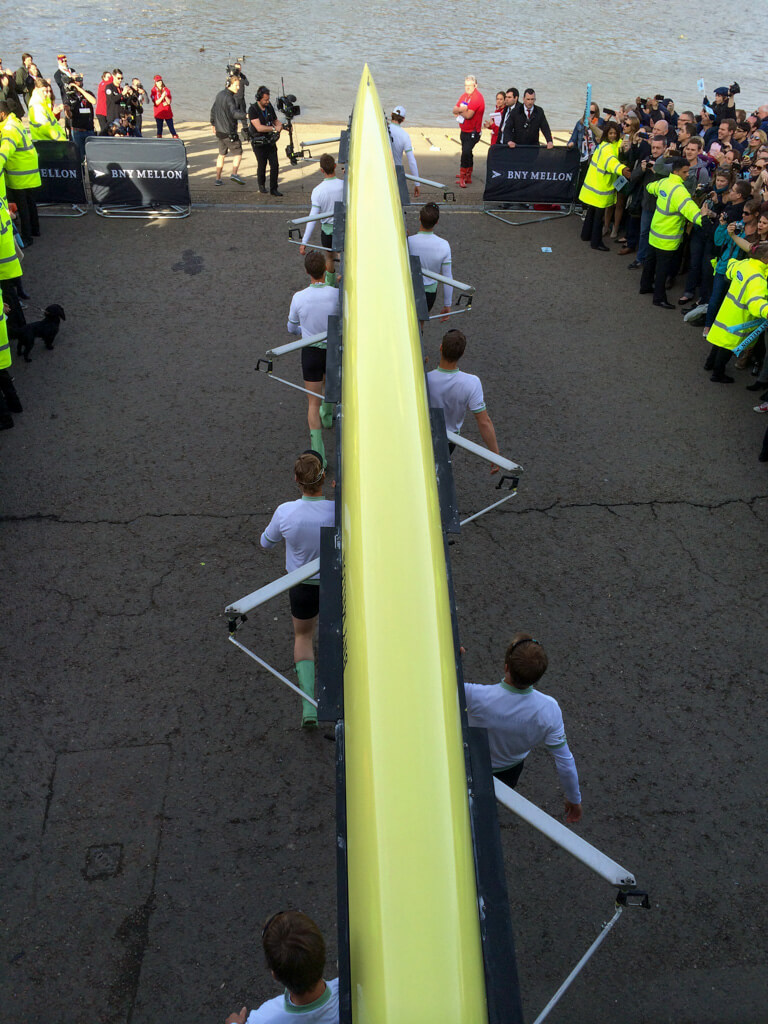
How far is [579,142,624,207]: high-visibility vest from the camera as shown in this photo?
37.7 ft

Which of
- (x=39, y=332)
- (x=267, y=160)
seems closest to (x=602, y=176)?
(x=267, y=160)

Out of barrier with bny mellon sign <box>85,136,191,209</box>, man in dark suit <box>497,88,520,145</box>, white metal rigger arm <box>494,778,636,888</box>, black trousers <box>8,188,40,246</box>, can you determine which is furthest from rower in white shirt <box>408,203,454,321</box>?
man in dark suit <box>497,88,520,145</box>

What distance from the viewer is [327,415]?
7.66m

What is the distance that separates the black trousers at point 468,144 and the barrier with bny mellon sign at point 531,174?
3.18ft

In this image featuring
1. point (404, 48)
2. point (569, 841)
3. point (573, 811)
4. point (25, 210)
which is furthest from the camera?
point (404, 48)

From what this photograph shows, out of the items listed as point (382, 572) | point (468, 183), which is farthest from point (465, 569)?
point (468, 183)

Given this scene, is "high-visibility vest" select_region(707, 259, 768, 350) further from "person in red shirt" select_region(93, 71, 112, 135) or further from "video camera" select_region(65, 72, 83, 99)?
"person in red shirt" select_region(93, 71, 112, 135)

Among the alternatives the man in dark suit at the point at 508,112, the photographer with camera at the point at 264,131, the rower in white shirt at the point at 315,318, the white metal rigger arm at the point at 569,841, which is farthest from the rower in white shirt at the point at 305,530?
the man in dark suit at the point at 508,112

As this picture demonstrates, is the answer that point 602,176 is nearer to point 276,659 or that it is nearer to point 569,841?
point 276,659

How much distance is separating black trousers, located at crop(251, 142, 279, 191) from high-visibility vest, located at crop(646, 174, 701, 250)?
6.08 metres

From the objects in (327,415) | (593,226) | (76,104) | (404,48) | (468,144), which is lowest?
(327,415)

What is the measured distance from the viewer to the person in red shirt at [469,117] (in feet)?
44.8

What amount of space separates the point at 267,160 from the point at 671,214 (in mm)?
6701

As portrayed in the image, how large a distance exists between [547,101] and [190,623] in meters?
21.5
